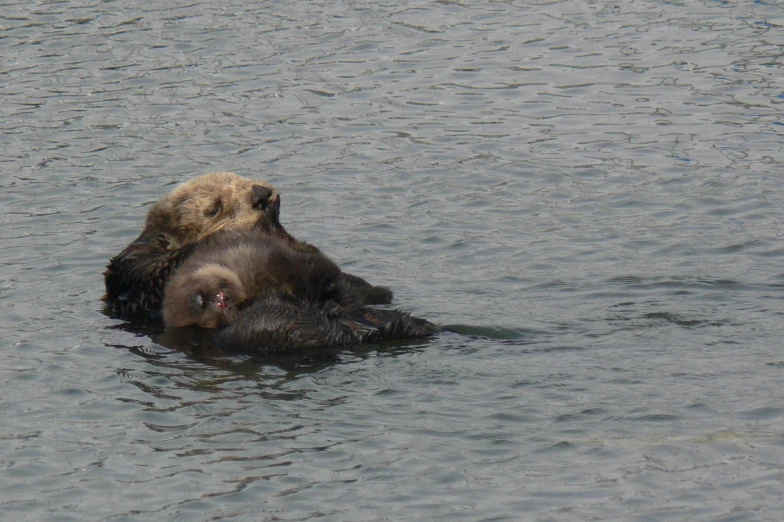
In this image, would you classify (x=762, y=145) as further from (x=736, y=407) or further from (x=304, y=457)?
(x=304, y=457)

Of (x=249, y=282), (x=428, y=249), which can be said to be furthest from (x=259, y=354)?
(x=428, y=249)

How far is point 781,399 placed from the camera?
4.87 metres

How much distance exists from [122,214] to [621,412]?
4.64 metres

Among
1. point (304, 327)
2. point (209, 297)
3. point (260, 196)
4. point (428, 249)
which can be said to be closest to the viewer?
point (304, 327)

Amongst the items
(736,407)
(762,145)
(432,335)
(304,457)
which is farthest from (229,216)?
(762,145)

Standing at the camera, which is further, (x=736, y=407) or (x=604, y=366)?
(x=604, y=366)

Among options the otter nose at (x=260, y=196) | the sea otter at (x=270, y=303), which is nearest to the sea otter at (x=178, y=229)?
the otter nose at (x=260, y=196)

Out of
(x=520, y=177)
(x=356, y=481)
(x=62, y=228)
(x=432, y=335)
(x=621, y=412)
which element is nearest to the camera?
(x=356, y=481)

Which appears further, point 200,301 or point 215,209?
point 215,209

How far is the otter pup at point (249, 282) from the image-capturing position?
596cm

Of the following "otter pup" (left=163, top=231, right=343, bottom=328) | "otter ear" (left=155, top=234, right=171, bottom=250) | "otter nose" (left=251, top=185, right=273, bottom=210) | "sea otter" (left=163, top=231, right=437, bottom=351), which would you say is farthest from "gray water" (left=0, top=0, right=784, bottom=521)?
"otter nose" (left=251, top=185, right=273, bottom=210)

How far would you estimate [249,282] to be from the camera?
5992 mm

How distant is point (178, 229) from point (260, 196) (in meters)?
0.53

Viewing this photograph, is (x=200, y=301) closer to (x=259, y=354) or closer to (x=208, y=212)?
(x=259, y=354)
